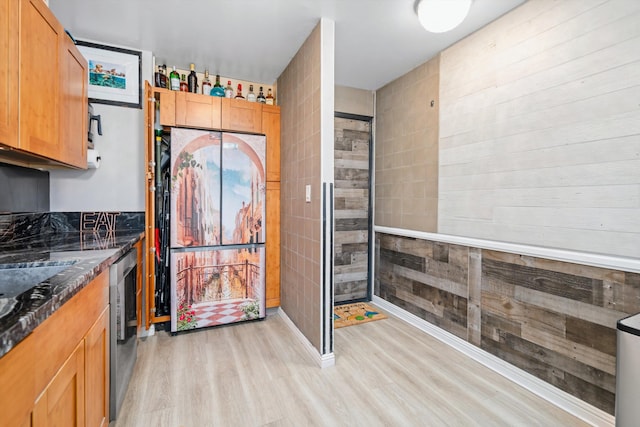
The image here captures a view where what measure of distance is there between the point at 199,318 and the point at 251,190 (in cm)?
127

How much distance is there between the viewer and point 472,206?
2.41 metres

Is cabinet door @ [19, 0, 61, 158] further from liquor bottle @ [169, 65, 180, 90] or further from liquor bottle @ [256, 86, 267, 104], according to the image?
liquor bottle @ [256, 86, 267, 104]

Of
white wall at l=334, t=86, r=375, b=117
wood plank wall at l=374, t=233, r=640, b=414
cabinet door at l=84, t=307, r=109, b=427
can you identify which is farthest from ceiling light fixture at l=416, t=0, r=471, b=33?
cabinet door at l=84, t=307, r=109, b=427

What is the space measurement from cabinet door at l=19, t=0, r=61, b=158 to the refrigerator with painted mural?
3.30 ft

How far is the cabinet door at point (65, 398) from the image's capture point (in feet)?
2.79

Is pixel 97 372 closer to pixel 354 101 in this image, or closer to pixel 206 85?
pixel 206 85

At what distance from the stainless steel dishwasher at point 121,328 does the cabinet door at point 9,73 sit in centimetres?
74

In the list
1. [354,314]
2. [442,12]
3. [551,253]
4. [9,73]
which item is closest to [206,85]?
[9,73]

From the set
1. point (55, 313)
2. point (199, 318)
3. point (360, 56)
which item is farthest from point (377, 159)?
point (55, 313)

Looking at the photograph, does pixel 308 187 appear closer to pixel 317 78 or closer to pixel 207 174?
pixel 317 78

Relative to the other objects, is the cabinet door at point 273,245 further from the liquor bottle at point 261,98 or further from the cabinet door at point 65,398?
the cabinet door at point 65,398

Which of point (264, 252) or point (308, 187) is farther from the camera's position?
point (264, 252)

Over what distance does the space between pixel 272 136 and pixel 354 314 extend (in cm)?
206

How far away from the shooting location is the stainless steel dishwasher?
5.16 ft
